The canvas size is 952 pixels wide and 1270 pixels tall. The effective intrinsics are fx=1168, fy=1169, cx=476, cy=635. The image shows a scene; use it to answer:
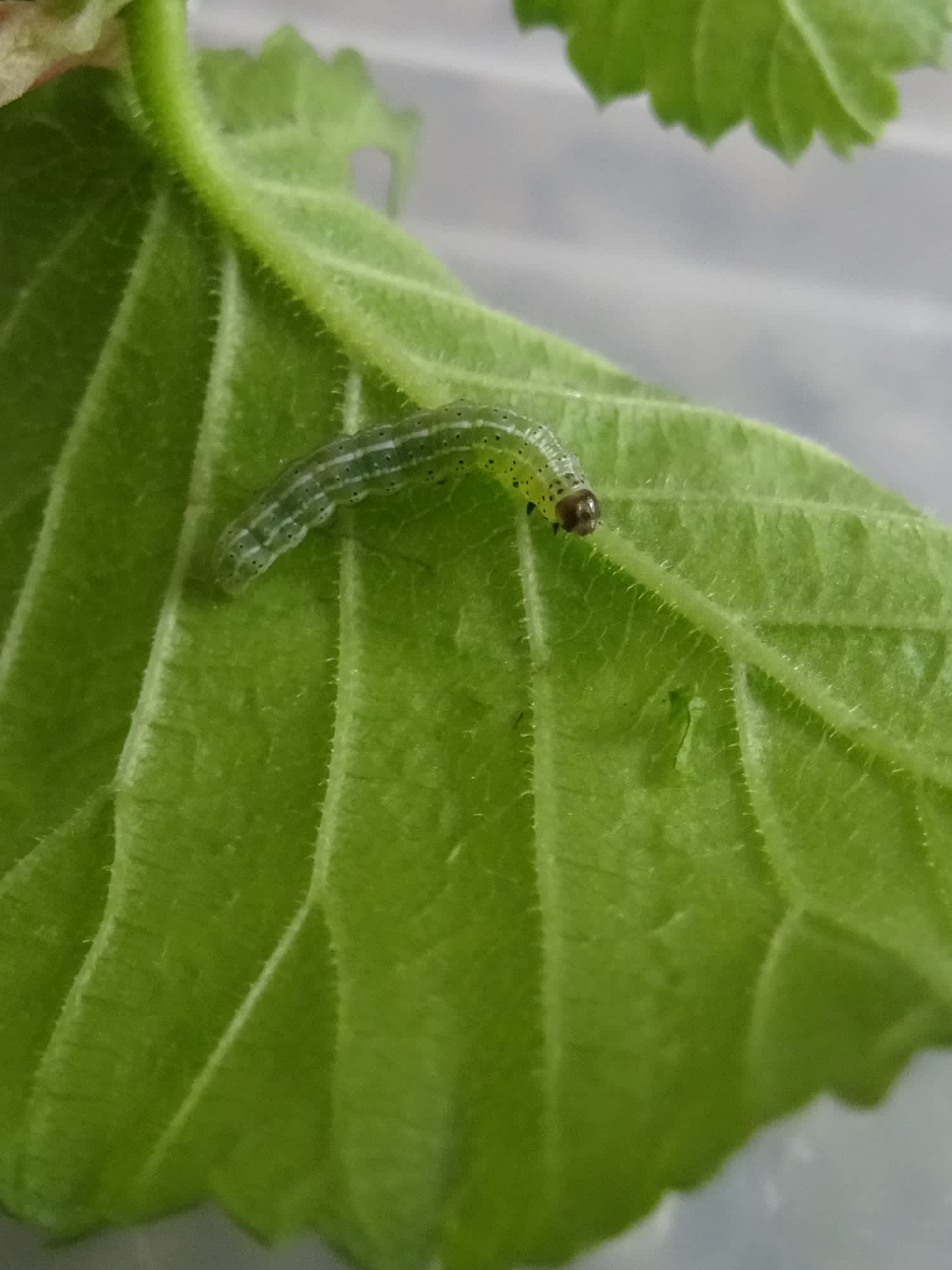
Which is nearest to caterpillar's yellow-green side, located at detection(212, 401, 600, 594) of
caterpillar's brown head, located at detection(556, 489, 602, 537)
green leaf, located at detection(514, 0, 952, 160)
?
caterpillar's brown head, located at detection(556, 489, 602, 537)

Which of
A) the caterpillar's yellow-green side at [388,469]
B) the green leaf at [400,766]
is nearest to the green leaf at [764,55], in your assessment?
the green leaf at [400,766]

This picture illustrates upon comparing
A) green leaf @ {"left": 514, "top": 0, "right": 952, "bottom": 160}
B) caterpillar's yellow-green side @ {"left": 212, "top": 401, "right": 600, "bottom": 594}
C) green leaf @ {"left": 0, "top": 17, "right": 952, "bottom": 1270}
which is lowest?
green leaf @ {"left": 0, "top": 17, "right": 952, "bottom": 1270}

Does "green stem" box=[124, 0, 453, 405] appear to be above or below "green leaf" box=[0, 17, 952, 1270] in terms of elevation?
above

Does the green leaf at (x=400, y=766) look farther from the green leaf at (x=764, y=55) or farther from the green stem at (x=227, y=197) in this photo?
the green leaf at (x=764, y=55)

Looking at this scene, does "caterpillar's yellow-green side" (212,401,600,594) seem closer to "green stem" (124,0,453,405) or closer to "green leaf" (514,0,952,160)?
"green stem" (124,0,453,405)

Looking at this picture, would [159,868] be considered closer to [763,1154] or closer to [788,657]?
[788,657]

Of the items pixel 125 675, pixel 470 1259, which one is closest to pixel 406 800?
pixel 125 675
